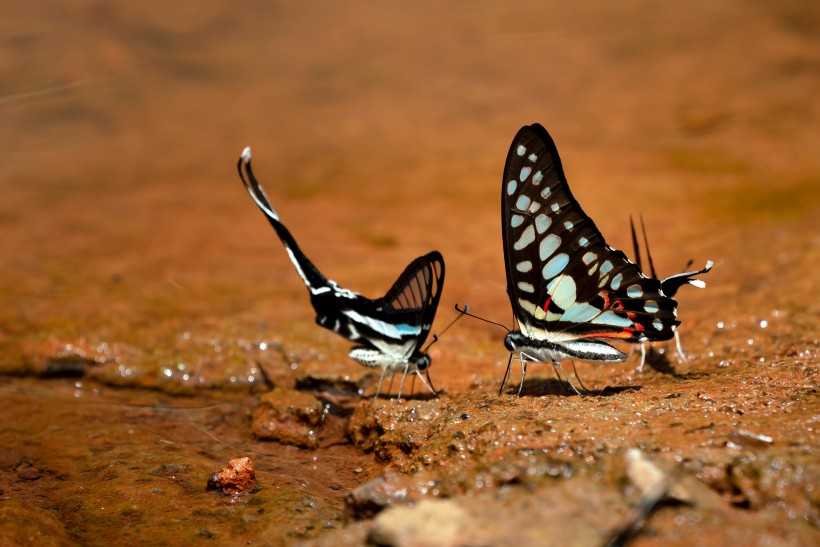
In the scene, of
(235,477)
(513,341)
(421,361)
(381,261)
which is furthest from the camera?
(381,261)

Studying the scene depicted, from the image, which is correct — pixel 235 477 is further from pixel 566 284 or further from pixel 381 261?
pixel 381 261

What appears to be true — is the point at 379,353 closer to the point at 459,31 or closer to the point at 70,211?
the point at 70,211

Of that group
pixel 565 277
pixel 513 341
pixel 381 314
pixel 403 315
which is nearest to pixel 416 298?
pixel 403 315

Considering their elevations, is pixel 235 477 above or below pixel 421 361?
below

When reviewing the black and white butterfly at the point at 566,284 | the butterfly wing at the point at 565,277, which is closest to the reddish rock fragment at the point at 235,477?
the black and white butterfly at the point at 566,284

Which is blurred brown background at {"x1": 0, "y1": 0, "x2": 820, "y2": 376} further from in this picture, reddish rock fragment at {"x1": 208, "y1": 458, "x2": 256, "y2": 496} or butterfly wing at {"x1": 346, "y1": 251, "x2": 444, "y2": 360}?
reddish rock fragment at {"x1": 208, "y1": 458, "x2": 256, "y2": 496}

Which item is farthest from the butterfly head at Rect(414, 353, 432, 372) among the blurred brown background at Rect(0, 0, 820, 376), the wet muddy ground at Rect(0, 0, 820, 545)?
the blurred brown background at Rect(0, 0, 820, 376)

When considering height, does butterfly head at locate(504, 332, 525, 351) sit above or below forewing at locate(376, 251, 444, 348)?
below

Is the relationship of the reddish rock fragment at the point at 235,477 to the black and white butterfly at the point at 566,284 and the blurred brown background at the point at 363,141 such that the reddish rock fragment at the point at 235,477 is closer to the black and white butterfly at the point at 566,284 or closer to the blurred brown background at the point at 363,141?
the black and white butterfly at the point at 566,284
